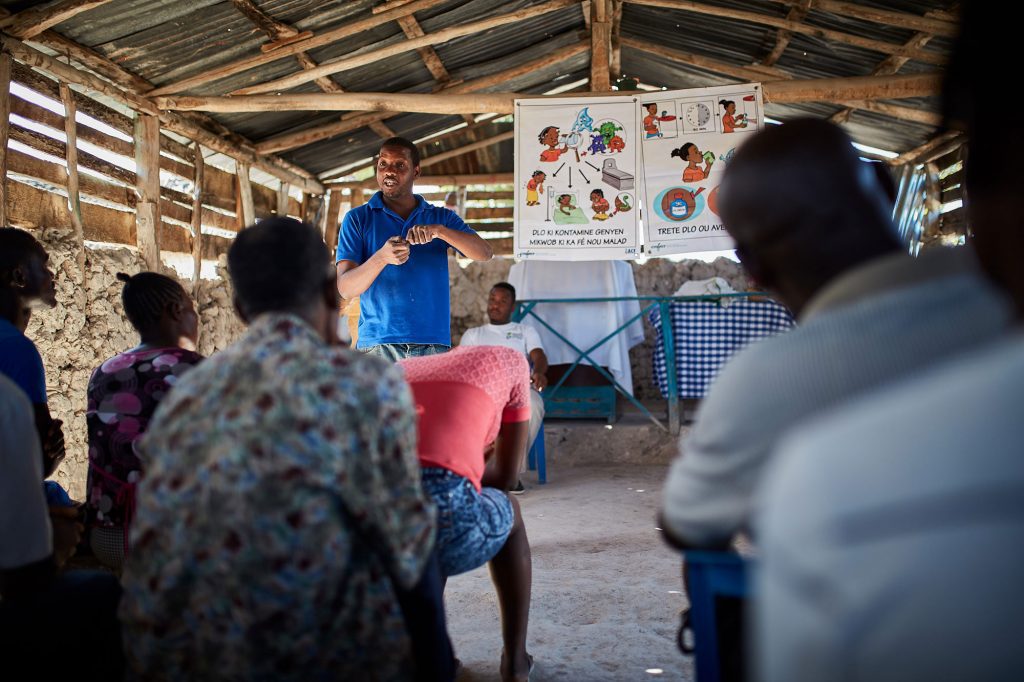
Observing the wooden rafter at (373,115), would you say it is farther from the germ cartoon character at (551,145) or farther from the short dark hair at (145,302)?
the short dark hair at (145,302)

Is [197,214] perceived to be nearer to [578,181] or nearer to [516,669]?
[578,181]

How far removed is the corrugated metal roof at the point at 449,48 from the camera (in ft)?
16.2

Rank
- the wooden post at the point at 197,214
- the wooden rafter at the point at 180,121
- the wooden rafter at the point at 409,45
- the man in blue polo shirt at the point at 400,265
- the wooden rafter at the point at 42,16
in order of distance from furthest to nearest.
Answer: the wooden post at the point at 197,214 → the wooden rafter at the point at 409,45 → the wooden rafter at the point at 180,121 → the wooden rafter at the point at 42,16 → the man in blue polo shirt at the point at 400,265

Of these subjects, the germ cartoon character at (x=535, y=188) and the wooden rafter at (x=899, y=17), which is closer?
the wooden rafter at (x=899, y=17)

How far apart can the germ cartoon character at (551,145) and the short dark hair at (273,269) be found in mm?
4550

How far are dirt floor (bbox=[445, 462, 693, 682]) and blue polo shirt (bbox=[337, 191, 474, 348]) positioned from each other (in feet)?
3.32

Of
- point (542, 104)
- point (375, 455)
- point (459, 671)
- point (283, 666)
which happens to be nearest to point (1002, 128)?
point (375, 455)

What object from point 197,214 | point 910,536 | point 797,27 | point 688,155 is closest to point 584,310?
point 688,155

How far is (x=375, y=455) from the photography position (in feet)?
3.87

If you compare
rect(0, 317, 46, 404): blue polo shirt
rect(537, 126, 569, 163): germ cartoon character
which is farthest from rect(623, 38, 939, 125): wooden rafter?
rect(0, 317, 46, 404): blue polo shirt

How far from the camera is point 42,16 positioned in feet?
13.7

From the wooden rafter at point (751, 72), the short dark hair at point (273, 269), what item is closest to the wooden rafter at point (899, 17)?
the wooden rafter at point (751, 72)

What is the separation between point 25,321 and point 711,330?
4609 mm

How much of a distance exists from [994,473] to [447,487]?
133 centimetres
